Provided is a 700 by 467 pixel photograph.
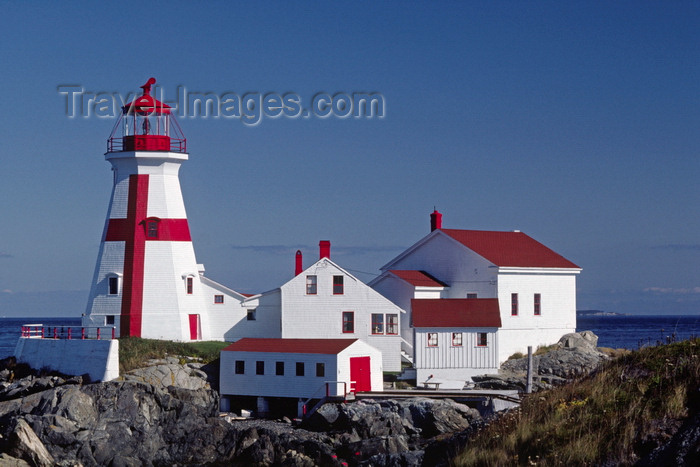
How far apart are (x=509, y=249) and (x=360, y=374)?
11.4 meters

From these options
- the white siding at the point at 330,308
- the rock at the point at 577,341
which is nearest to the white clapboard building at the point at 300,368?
the white siding at the point at 330,308

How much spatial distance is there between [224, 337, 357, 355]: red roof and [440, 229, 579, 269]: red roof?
8422 mm

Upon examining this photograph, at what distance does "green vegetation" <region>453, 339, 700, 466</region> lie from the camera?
33.4ft

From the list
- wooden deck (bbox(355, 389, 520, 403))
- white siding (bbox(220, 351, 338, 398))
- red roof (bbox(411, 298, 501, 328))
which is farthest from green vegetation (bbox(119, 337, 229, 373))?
red roof (bbox(411, 298, 501, 328))

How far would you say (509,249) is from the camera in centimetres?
4006

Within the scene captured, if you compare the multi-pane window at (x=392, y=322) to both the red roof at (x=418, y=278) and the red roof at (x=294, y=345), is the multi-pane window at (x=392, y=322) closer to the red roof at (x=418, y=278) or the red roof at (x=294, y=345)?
the red roof at (x=418, y=278)

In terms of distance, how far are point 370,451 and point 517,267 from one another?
51.4 feet

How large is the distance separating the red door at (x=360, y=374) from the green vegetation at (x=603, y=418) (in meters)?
19.4

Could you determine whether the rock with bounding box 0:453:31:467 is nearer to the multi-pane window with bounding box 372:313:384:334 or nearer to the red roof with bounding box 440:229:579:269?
the multi-pane window with bounding box 372:313:384:334

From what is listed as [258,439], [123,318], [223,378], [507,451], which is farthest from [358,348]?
[507,451]

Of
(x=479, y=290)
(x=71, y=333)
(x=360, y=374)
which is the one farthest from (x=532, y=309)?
(x=71, y=333)

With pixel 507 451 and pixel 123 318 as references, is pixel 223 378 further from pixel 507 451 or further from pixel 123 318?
pixel 507 451

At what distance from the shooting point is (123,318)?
116 ft

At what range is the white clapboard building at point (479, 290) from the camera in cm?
3422
